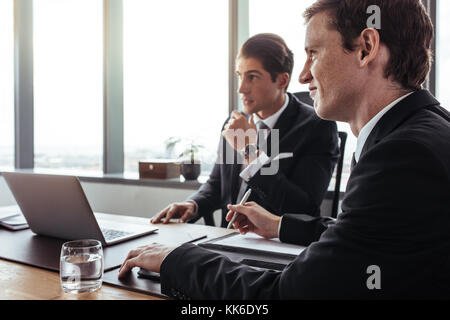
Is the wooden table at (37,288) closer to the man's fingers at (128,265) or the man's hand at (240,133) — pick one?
the man's fingers at (128,265)

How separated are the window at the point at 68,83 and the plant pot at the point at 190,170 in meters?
1.12

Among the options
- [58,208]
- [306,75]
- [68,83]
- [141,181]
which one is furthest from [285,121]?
[68,83]

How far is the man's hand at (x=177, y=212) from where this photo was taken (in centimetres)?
163

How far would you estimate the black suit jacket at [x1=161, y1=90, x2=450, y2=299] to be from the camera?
61 cm

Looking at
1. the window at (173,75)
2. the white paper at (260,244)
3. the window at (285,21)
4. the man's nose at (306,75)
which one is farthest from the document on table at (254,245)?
the window at (173,75)

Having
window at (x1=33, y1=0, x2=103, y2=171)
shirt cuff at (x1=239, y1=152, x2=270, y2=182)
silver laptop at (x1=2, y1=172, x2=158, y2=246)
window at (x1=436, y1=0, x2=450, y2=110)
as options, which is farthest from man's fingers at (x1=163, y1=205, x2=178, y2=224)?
window at (x1=33, y1=0, x2=103, y2=171)

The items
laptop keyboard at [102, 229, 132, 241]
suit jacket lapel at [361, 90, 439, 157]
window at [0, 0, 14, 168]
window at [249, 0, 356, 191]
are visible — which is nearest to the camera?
suit jacket lapel at [361, 90, 439, 157]

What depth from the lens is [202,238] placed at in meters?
1.33

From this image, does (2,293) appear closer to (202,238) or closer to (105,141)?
(202,238)

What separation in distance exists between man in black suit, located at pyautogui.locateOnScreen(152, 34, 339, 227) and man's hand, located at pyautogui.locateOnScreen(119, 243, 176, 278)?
0.68 meters

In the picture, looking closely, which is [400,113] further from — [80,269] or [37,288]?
[37,288]

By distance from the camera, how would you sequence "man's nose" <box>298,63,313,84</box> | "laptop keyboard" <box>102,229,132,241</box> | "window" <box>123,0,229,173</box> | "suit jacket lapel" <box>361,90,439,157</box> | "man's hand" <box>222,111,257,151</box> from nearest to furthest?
"suit jacket lapel" <box>361,90,439,157</box> < "man's nose" <box>298,63,313,84</box> < "laptop keyboard" <box>102,229,132,241</box> < "man's hand" <box>222,111,257,151</box> < "window" <box>123,0,229,173</box>

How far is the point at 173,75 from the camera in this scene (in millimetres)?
3182

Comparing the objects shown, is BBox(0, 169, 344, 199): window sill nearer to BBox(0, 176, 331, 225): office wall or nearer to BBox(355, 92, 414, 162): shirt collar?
BBox(0, 176, 331, 225): office wall
